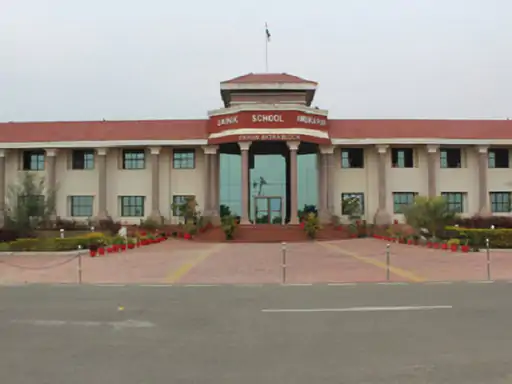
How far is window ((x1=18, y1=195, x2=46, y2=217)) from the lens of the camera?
2677 cm

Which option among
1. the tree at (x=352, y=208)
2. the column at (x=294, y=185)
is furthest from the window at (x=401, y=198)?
the column at (x=294, y=185)

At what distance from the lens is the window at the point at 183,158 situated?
38375mm

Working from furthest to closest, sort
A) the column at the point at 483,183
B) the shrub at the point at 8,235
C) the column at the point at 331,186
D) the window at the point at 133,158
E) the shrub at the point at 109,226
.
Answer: the window at the point at 133,158
the column at the point at 331,186
the column at the point at 483,183
the shrub at the point at 109,226
the shrub at the point at 8,235

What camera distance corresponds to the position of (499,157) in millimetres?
38562

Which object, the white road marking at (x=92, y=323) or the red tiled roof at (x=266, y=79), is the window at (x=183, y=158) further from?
the white road marking at (x=92, y=323)

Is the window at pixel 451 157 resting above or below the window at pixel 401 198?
above

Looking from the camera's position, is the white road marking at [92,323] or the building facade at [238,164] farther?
the building facade at [238,164]

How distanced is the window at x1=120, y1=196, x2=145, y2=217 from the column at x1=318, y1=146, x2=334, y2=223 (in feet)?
40.8

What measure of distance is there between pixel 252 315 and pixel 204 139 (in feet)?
91.9

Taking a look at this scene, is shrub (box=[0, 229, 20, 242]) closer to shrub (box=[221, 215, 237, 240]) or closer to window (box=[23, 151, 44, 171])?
shrub (box=[221, 215, 237, 240])

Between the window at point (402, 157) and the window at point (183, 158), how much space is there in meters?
14.0

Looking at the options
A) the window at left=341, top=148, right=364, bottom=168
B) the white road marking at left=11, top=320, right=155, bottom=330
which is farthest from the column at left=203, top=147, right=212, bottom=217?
the white road marking at left=11, top=320, right=155, bottom=330

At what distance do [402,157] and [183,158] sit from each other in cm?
1542

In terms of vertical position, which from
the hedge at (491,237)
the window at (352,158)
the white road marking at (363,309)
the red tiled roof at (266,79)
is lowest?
the white road marking at (363,309)
